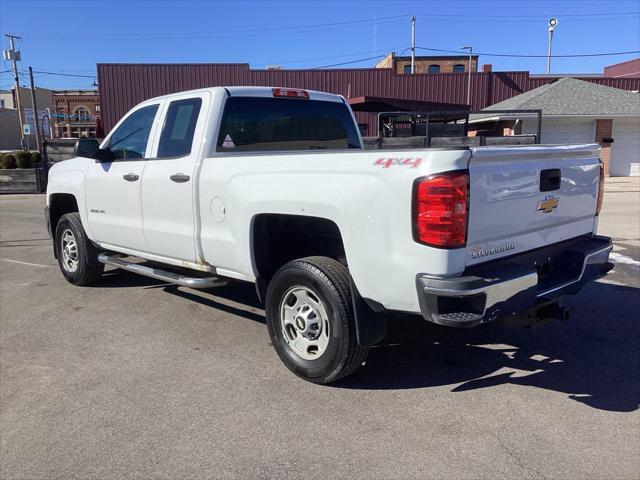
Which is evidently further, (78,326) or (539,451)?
(78,326)

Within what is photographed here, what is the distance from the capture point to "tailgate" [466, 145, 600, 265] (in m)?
3.29

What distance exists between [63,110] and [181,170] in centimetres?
8553

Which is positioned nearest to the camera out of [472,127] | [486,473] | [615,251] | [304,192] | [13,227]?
[486,473]

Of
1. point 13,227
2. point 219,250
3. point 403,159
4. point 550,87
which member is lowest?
point 13,227

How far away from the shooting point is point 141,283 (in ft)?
22.9

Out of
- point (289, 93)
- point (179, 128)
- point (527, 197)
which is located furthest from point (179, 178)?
point (527, 197)

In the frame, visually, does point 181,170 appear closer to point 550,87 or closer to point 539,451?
point 539,451

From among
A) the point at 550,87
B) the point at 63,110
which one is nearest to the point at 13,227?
the point at 550,87

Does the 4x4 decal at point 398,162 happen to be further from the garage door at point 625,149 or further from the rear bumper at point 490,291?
the garage door at point 625,149

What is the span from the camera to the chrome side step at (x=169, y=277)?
4691 millimetres

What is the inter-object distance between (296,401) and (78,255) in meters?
3.99

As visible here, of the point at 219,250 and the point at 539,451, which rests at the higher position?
the point at 219,250

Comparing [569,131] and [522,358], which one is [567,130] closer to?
[569,131]

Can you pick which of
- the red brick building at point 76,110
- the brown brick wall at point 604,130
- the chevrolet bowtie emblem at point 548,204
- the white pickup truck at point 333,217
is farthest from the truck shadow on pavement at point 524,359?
the red brick building at point 76,110
